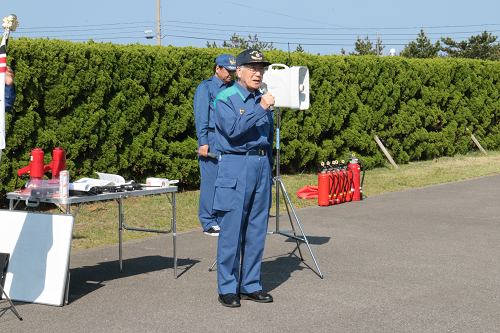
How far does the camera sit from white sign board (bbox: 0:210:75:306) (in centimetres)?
489

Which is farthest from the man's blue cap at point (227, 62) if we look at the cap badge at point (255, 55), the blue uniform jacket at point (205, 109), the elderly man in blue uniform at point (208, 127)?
the cap badge at point (255, 55)

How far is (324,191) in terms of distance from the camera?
10.6m

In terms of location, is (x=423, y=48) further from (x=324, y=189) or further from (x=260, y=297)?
(x=260, y=297)

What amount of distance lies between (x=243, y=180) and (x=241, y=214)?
30 centimetres

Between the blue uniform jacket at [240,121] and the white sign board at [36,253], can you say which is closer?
the blue uniform jacket at [240,121]

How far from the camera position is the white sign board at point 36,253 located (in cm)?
489

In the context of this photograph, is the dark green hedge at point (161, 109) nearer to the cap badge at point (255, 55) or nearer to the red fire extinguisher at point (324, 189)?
the red fire extinguisher at point (324, 189)

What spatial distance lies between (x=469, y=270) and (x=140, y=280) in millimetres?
3526

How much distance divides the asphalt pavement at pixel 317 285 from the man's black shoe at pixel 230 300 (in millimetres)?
62

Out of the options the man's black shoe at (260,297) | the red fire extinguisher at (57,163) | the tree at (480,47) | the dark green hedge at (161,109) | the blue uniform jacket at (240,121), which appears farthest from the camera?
the tree at (480,47)

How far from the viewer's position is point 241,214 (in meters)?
4.93

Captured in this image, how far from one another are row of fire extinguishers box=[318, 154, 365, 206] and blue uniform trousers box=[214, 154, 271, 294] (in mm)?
5634

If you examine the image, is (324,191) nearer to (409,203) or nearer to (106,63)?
(409,203)

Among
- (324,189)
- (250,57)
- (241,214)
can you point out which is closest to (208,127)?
(250,57)
